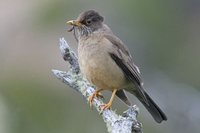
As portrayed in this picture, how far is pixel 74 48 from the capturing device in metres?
17.2

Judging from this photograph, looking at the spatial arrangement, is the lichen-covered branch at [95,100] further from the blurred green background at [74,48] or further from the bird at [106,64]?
the blurred green background at [74,48]

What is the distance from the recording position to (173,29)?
76.0 ft

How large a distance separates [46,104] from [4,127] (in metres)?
2.27

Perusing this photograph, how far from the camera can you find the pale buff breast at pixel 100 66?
34.5ft

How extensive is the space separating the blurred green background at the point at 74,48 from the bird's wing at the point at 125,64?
353 cm

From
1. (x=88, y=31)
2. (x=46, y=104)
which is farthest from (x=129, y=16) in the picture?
(x=88, y=31)

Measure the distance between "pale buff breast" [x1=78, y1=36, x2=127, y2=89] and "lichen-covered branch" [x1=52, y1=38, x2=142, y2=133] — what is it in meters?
0.10

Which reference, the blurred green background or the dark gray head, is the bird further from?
the blurred green background

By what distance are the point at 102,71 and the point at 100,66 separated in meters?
0.06

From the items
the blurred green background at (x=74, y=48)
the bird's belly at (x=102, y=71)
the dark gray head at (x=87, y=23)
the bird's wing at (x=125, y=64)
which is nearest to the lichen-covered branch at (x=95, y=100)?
the bird's belly at (x=102, y=71)

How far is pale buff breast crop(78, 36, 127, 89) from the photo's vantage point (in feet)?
34.5

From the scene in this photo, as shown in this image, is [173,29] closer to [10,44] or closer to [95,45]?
[10,44]

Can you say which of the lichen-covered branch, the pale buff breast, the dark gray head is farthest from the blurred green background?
the lichen-covered branch

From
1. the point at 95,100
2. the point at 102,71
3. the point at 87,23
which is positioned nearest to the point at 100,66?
the point at 102,71
